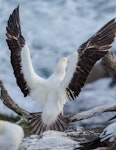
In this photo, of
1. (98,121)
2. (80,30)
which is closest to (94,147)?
(98,121)

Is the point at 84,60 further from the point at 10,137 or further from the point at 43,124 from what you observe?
the point at 10,137

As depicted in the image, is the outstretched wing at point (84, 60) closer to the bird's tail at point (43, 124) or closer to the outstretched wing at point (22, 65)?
the bird's tail at point (43, 124)

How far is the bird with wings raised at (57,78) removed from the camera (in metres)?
7.36

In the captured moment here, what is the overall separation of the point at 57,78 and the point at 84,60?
0.43 m

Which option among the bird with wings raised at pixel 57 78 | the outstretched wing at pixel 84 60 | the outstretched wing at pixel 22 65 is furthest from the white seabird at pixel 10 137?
the outstretched wing at pixel 22 65

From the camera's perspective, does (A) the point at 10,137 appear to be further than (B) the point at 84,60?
No

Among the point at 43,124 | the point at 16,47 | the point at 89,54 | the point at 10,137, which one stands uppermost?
the point at 16,47

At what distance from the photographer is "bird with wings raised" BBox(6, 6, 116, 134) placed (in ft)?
24.1

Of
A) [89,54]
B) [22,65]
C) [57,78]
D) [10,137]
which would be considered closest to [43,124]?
[57,78]

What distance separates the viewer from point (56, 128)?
7.25 metres

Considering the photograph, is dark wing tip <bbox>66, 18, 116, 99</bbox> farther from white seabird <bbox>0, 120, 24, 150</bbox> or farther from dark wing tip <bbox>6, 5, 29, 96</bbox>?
white seabird <bbox>0, 120, 24, 150</bbox>

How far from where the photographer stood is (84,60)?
7.51 meters

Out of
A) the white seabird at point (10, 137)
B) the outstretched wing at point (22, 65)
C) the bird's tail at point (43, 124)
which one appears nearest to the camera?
the white seabird at point (10, 137)

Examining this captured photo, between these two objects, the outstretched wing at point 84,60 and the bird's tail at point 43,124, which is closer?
the bird's tail at point 43,124
